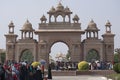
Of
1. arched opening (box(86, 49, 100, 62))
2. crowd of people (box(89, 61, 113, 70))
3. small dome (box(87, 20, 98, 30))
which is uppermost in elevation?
small dome (box(87, 20, 98, 30))

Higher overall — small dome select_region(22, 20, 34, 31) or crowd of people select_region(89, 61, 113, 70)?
small dome select_region(22, 20, 34, 31)

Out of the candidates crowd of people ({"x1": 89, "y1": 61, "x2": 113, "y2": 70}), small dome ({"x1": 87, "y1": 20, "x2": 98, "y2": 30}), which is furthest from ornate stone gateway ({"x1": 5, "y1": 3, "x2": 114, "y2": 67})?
crowd of people ({"x1": 89, "y1": 61, "x2": 113, "y2": 70})

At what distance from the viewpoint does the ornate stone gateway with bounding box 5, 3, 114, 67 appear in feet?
156

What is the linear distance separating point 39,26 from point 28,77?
97.7 ft

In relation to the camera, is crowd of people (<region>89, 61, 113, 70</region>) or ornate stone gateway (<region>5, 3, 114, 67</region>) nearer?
crowd of people (<region>89, 61, 113, 70</region>)

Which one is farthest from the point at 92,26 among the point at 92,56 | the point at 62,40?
the point at 92,56

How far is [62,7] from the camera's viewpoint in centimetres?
4978

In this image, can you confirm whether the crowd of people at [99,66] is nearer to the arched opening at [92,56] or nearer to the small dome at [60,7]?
the arched opening at [92,56]

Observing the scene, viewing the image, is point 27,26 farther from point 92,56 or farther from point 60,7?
point 92,56

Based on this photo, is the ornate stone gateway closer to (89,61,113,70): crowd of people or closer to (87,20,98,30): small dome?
(87,20,98,30): small dome

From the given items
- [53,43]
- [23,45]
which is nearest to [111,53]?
[53,43]

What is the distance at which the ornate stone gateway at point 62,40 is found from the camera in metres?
47.5

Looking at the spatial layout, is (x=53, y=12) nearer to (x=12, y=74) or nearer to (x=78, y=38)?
(x=78, y=38)

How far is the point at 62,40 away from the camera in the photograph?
48250mm
